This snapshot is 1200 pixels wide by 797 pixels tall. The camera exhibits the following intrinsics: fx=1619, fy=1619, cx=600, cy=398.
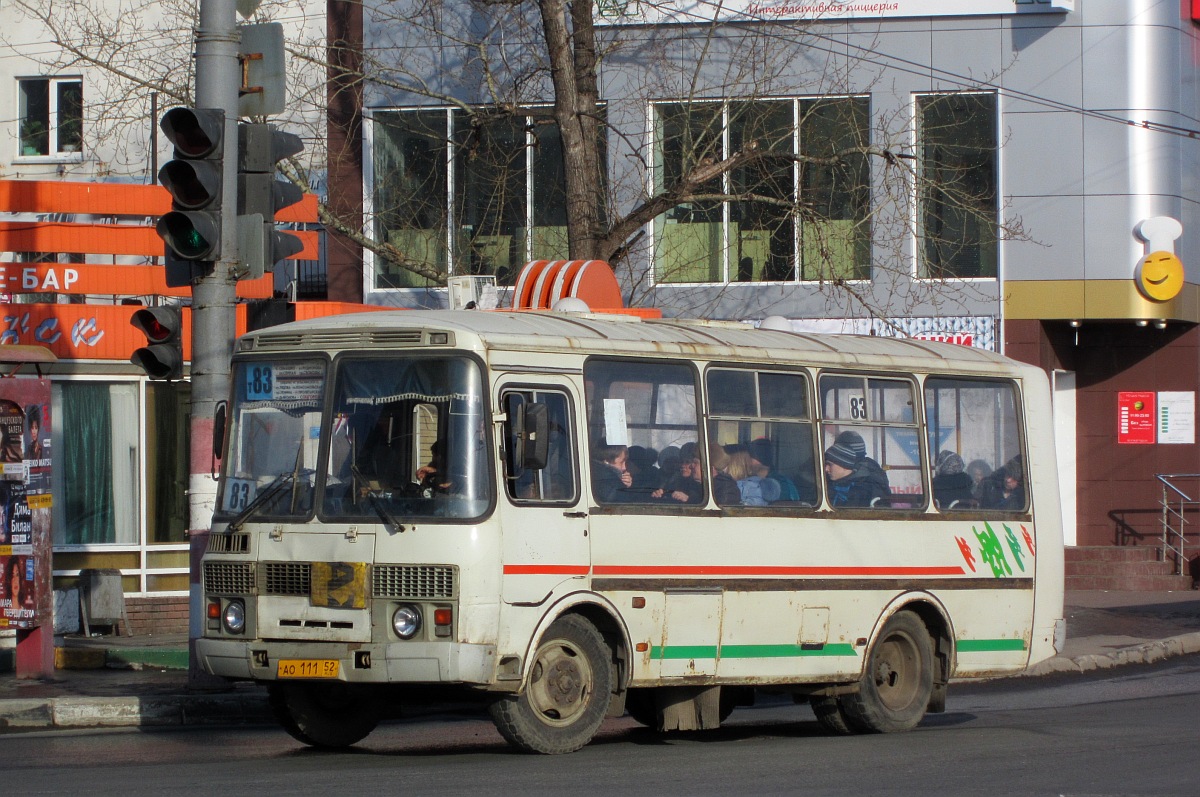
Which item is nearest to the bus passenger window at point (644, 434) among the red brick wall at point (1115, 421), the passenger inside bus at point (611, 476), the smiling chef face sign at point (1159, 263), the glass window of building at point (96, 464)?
the passenger inside bus at point (611, 476)

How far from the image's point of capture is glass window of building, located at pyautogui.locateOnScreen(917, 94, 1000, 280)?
21391mm

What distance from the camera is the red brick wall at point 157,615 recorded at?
17.9 m

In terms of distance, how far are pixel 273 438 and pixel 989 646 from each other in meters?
5.49

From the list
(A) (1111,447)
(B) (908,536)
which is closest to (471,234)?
(A) (1111,447)

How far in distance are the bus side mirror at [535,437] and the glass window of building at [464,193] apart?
38.9 ft

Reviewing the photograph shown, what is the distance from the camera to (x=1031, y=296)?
2153 cm

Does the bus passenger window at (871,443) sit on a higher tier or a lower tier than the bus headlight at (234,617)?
higher

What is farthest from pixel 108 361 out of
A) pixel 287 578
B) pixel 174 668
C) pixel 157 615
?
pixel 287 578

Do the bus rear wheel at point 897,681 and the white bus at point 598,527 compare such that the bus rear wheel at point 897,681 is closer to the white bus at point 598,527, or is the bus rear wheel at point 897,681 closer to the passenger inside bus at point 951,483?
the white bus at point 598,527

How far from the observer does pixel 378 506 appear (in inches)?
355

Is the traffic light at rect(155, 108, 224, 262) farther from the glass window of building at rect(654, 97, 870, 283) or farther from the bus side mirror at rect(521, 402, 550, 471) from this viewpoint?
the glass window of building at rect(654, 97, 870, 283)

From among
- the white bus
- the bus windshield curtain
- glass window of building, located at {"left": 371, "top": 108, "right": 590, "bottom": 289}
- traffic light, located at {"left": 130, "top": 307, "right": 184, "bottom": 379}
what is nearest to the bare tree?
glass window of building, located at {"left": 371, "top": 108, "right": 590, "bottom": 289}

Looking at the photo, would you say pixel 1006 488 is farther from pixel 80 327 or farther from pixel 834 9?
pixel 834 9

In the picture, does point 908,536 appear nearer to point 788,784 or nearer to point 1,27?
point 788,784
